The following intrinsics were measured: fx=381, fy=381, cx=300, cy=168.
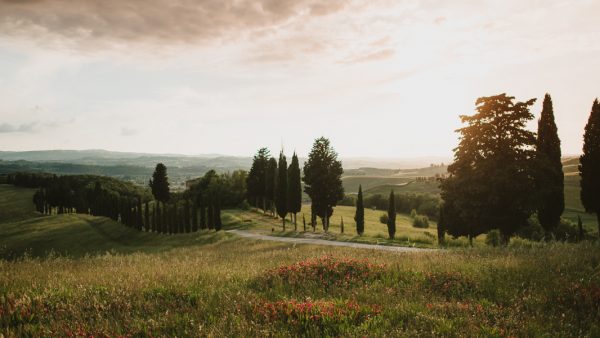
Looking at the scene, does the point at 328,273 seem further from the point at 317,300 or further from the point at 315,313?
the point at 315,313

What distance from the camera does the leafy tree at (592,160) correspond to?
4694 centimetres

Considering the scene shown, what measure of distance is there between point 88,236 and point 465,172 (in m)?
58.9

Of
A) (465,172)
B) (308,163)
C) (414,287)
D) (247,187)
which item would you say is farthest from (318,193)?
(414,287)

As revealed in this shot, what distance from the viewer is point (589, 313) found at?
266 inches

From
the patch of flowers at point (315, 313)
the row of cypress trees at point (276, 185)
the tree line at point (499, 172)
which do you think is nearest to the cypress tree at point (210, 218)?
the row of cypress trees at point (276, 185)

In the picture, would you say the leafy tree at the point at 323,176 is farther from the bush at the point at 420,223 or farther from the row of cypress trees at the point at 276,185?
the bush at the point at 420,223

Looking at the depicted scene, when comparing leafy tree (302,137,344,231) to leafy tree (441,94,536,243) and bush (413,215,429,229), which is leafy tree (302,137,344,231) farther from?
bush (413,215,429,229)

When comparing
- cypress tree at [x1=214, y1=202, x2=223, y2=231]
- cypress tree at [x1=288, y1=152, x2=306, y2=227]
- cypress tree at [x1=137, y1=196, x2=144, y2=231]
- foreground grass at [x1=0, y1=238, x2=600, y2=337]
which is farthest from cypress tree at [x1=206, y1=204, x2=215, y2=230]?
foreground grass at [x1=0, y1=238, x2=600, y2=337]

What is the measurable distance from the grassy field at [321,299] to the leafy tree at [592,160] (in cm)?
4454

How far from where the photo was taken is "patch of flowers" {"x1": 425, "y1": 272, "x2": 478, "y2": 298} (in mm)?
8375

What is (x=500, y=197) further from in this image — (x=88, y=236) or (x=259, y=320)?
(x=88, y=236)

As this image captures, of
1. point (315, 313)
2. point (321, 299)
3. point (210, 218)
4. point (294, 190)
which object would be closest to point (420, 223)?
point (294, 190)

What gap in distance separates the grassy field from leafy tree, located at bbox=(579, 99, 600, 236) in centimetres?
4454

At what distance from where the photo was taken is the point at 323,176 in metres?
62.6
